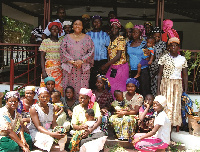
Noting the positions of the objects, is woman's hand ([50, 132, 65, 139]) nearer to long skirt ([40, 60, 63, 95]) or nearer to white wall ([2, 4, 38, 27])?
long skirt ([40, 60, 63, 95])

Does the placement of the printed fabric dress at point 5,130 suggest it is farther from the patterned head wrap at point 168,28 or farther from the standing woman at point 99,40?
the patterned head wrap at point 168,28

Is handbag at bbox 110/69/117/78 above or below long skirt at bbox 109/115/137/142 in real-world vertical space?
above

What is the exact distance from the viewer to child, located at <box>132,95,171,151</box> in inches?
171

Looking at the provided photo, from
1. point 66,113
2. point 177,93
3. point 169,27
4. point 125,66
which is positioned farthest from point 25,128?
point 169,27

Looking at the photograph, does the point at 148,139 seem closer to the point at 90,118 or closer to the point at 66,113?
the point at 90,118

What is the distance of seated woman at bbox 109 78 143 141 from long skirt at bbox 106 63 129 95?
407 millimetres

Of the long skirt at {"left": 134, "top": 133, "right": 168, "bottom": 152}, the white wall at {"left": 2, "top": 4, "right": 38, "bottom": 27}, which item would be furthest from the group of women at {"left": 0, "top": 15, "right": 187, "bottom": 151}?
the white wall at {"left": 2, "top": 4, "right": 38, "bottom": 27}

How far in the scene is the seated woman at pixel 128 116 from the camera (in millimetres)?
4781

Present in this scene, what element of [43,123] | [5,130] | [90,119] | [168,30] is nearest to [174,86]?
[168,30]

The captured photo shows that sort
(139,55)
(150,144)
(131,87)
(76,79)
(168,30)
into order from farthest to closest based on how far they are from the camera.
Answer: (168,30) < (139,55) < (76,79) < (131,87) < (150,144)

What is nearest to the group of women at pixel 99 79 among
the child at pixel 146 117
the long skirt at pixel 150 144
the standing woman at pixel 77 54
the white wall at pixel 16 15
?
the standing woman at pixel 77 54

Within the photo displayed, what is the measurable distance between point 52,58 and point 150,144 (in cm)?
266

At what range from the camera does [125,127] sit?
15.7 ft

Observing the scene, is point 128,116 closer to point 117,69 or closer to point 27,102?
point 117,69
